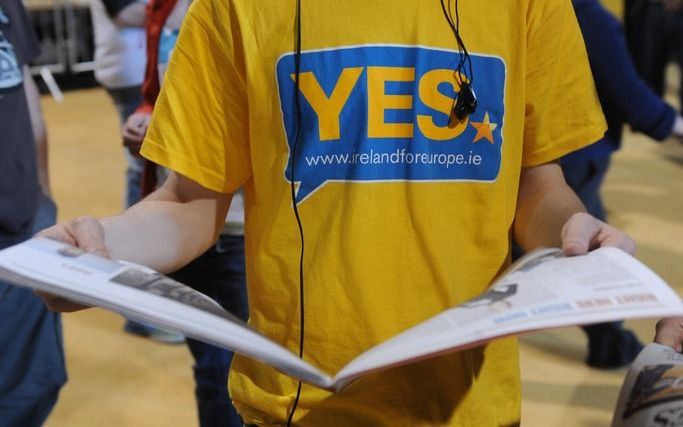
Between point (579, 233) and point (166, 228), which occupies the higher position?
point (579, 233)

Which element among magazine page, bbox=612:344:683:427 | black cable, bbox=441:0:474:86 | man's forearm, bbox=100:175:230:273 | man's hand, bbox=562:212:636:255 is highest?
black cable, bbox=441:0:474:86

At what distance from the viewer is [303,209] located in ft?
4.08

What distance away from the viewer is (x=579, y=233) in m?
1.13

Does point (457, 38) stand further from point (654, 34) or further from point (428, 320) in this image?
point (654, 34)

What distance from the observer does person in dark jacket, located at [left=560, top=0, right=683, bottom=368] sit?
2848 millimetres

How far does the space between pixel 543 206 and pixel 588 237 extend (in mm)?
148

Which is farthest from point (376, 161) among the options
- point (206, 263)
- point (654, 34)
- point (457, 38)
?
point (654, 34)

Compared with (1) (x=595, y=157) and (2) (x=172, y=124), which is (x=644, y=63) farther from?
(2) (x=172, y=124)

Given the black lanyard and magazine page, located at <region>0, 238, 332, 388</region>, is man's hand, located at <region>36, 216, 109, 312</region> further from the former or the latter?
the black lanyard

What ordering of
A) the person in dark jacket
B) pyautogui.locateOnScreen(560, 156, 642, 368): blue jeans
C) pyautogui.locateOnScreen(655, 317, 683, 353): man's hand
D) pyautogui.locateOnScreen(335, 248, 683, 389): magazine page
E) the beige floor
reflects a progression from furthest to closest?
pyautogui.locateOnScreen(560, 156, 642, 368): blue jeans < the beige floor < the person in dark jacket < pyautogui.locateOnScreen(655, 317, 683, 353): man's hand < pyautogui.locateOnScreen(335, 248, 683, 389): magazine page

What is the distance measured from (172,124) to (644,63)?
5011 millimetres

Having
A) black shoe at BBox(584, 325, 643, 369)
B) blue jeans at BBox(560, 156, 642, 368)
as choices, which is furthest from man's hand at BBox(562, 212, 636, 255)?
black shoe at BBox(584, 325, 643, 369)

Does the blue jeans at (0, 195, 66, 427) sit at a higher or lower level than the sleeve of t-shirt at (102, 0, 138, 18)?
lower

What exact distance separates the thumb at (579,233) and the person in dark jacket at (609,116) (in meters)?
1.71
